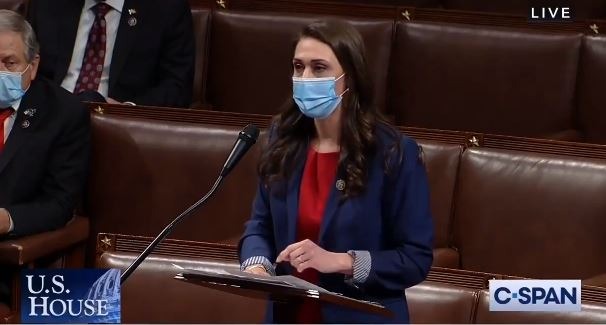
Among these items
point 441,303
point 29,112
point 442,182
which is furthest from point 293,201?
point 29,112

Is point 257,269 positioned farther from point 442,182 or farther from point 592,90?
point 592,90

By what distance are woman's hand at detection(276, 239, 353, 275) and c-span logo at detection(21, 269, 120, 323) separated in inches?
5.2

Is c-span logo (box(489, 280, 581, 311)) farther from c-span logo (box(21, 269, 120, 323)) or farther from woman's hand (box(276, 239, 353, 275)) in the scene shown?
c-span logo (box(21, 269, 120, 323))

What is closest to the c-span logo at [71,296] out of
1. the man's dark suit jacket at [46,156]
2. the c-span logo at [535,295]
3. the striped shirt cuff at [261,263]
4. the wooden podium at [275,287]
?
the wooden podium at [275,287]

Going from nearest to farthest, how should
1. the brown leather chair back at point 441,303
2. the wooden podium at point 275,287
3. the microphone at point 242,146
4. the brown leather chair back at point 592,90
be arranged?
1. the wooden podium at point 275,287
2. the microphone at point 242,146
3. the brown leather chair back at point 441,303
4. the brown leather chair back at point 592,90

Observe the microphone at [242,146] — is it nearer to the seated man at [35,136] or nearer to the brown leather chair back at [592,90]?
the seated man at [35,136]

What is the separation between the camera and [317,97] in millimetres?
957

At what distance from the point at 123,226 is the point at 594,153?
52cm

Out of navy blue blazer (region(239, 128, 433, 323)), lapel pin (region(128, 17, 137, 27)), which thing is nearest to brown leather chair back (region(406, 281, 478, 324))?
navy blue blazer (region(239, 128, 433, 323))

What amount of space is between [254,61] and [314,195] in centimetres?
69

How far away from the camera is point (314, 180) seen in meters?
0.97

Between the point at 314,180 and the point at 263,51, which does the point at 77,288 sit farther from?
the point at 263,51

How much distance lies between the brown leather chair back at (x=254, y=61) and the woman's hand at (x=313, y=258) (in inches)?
28.4

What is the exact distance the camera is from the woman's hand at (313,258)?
0.87 metres
